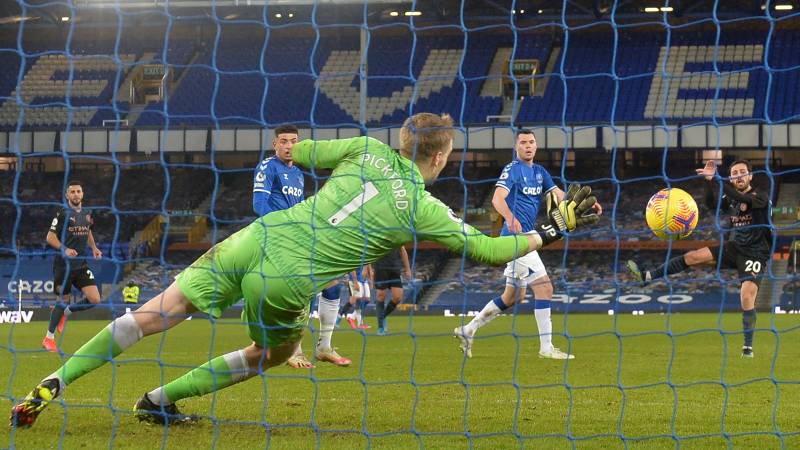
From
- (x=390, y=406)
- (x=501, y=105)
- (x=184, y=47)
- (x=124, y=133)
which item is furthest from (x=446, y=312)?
(x=390, y=406)

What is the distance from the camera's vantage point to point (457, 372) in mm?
10133

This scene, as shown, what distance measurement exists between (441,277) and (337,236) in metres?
31.2

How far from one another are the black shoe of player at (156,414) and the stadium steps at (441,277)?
86.3ft

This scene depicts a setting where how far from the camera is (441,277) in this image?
3697 cm

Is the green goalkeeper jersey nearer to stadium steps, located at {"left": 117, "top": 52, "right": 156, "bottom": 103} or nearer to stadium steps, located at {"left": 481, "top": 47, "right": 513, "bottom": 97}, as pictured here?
stadium steps, located at {"left": 481, "top": 47, "right": 513, "bottom": 97}

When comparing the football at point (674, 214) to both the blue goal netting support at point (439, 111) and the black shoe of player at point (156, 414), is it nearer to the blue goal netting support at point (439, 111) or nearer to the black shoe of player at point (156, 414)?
the black shoe of player at point (156, 414)

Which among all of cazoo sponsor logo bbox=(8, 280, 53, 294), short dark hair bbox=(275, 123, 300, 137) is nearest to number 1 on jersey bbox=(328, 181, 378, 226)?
short dark hair bbox=(275, 123, 300, 137)

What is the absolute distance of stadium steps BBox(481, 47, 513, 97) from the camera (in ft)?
134

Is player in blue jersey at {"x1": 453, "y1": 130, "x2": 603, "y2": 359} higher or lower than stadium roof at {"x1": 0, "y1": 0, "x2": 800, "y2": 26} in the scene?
lower

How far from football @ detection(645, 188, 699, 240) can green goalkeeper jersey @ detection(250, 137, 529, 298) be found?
340 centimetres

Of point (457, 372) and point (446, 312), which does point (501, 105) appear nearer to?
point (446, 312)

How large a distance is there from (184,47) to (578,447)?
40341 mm

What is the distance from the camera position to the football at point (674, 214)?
29.4ft

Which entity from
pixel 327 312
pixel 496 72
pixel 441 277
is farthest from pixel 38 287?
pixel 327 312
